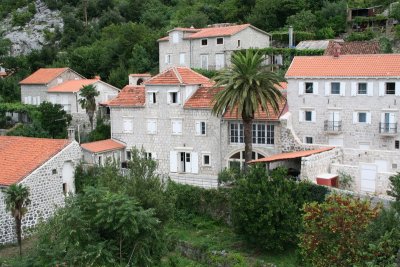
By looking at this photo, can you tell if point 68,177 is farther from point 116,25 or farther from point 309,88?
A: point 116,25

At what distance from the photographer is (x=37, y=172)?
42312 mm

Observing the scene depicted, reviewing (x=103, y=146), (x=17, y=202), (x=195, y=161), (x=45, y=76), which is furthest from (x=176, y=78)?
(x=45, y=76)

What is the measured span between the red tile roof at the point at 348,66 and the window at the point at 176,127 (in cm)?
1033

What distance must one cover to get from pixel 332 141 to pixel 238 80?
9781mm

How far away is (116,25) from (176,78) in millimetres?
49873

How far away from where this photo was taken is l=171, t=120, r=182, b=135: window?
51.5 meters

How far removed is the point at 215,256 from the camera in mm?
38844

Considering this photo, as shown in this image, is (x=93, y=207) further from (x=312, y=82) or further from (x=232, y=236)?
(x=312, y=82)

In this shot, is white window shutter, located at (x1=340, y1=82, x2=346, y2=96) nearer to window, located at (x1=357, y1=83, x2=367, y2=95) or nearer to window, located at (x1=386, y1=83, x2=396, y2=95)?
window, located at (x1=357, y1=83, x2=367, y2=95)

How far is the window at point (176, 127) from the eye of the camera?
51.5 m

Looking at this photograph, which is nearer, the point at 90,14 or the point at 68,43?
the point at 68,43

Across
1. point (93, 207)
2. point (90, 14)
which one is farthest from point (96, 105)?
point (90, 14)

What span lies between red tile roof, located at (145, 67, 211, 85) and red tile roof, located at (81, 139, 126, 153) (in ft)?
20.9

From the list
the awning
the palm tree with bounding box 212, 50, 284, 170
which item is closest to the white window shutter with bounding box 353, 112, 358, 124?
the awning
